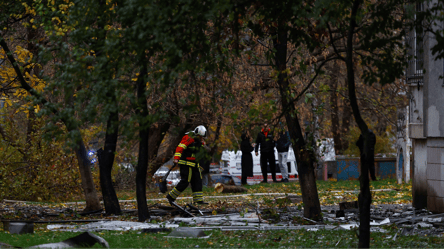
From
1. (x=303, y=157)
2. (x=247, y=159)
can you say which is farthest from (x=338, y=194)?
(x=303, y=157)

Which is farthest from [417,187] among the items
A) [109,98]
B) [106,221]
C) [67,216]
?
[109,98]

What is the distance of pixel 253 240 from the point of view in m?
8.52

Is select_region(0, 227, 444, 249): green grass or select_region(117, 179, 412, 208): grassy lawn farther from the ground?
select_region(117, 179, 412, 208): grassy lawn

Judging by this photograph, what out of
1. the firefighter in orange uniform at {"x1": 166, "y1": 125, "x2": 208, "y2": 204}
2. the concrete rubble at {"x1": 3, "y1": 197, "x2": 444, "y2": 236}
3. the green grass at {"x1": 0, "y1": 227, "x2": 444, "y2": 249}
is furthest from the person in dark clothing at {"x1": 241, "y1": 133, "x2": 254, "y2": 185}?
the green grass at {"x1": 0, "y1": 227, "x2": 444, "y2": 249}

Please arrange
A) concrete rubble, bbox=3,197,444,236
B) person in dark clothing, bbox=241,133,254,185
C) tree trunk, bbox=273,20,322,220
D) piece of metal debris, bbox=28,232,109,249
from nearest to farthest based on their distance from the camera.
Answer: piece of metal debris, bbox=28,232,109,249 < concrete rubble, bbox=3,197,444,236 < tree trunk, bbox=273,20,322,220 < person in dark clothing, bbox=241,133,254,185

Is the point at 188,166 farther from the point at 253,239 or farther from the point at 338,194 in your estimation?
the point at 338,194

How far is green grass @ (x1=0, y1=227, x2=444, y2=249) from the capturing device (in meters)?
7.78

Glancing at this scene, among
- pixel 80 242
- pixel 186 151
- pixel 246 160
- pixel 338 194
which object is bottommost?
pixel 80 242

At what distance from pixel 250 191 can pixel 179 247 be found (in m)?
10.1

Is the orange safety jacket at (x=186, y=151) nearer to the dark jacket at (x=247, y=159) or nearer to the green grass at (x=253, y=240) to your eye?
the green grass at (x=253, y=240)

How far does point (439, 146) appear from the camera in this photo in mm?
11195

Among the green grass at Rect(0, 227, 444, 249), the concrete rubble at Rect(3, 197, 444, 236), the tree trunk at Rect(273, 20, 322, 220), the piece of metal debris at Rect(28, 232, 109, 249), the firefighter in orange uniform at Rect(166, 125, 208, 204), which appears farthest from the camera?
the firefighter in orange uniform at Rect(166, 125, 208, 204)

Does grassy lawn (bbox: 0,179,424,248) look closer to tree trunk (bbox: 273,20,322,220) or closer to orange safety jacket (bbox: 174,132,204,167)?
tree trunk (bbox: 273,20,322,220)

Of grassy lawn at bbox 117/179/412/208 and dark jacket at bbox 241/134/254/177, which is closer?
grassy lawn at bbox 117/179/412/208
